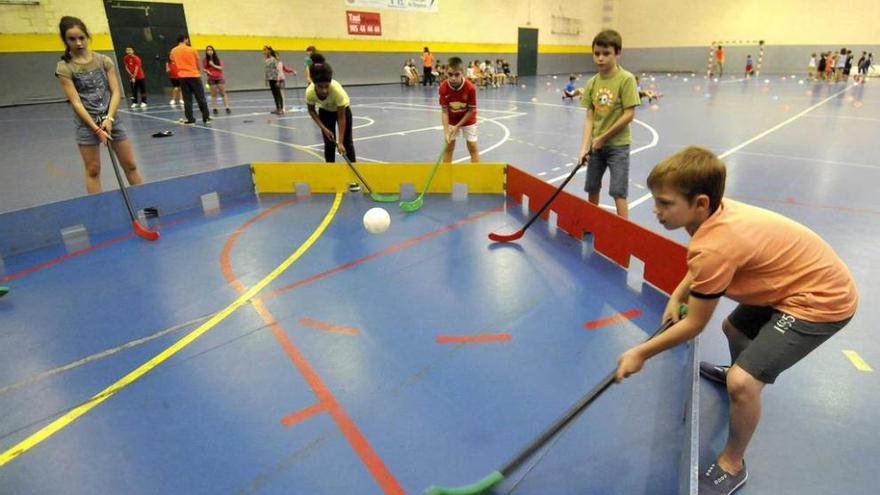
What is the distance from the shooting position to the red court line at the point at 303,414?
2.32 meters

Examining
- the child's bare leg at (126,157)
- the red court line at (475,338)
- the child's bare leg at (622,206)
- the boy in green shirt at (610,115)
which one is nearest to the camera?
the red court line at (475,338)

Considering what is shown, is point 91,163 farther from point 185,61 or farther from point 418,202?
point 185,61

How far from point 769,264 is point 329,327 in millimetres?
2457

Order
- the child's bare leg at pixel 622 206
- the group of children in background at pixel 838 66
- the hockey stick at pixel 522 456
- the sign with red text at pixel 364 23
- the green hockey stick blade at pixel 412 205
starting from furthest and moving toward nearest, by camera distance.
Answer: the group of children in background at pixel 838 66
the sign with red text at pixel 364 23
the green hockey stick blade at pixel 412 205
the child's bare leg at pixel 622 206
the hockey stick at pixel 522 456

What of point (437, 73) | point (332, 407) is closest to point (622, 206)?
point (332, 407)

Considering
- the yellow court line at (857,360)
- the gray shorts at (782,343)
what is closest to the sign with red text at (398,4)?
the yellow court line at (857,360)

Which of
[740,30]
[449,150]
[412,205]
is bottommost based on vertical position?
[412,205]

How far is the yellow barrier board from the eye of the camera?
229 inches

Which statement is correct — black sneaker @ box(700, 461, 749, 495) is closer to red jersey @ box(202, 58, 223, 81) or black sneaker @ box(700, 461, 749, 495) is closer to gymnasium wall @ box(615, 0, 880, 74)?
red jersey @ box(202, 58, 223, 81)

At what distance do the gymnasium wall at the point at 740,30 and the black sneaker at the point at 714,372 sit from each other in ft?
106

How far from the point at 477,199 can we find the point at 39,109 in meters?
15.0

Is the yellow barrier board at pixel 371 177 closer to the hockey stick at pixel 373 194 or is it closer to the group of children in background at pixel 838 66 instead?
the hockey stick at pixel 373 194

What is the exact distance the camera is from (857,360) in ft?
8.76

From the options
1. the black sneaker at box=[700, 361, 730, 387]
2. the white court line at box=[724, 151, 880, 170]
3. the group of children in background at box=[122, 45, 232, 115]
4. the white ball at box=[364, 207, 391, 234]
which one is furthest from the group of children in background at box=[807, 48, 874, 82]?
the black sneaker at box=[700, 361, 730, 387]
